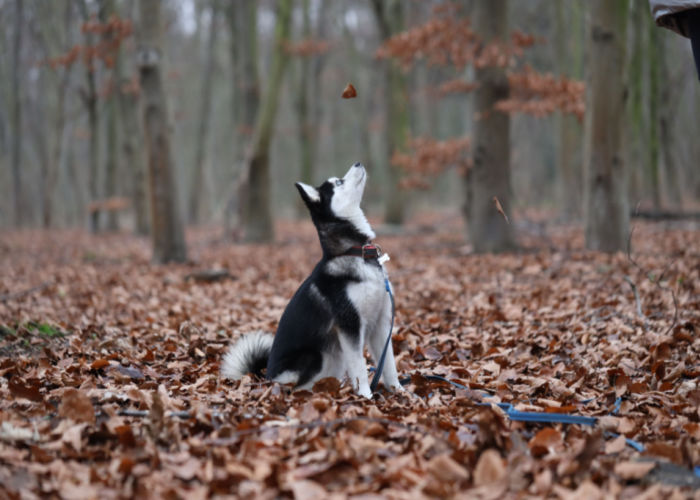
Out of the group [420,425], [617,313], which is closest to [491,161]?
[617,313]

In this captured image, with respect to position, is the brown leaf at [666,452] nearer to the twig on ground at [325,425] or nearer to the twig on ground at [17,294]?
the twig on ground at [325,425]

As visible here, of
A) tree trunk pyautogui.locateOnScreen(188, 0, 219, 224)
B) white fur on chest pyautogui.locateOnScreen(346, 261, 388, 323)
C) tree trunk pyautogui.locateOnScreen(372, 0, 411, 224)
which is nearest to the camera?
white fur on chest pyautogui.locateOnScreen(346, 261, 388, 323)

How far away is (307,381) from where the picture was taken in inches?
157

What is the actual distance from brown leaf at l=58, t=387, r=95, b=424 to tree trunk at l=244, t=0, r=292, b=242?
1161cm

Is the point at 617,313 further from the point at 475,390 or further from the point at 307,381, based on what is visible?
the point at 307,381

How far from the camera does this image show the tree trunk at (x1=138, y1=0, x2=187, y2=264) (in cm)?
1043

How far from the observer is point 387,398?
13.1 ft

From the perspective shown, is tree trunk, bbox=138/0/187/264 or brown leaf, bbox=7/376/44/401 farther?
tree trunk, bbox=138/0/187/264

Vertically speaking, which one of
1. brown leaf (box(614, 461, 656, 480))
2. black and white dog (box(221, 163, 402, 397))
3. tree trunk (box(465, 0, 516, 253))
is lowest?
brown leaf (box(614, 461, 656, 480))

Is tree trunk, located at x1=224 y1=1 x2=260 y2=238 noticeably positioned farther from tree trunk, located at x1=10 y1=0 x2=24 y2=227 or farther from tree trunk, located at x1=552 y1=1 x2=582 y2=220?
tree trunk, located at x1=10 y1=0 x2=24 y2=227

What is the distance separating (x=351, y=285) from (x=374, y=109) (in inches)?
1349

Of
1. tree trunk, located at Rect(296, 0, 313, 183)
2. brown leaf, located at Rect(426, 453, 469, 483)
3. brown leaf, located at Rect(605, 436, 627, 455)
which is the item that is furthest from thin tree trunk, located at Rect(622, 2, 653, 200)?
brown leaf, located at Rect(426, 453, 469, 483)

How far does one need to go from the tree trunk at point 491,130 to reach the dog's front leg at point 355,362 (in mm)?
7160

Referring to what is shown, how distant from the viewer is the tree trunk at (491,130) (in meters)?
10.4
